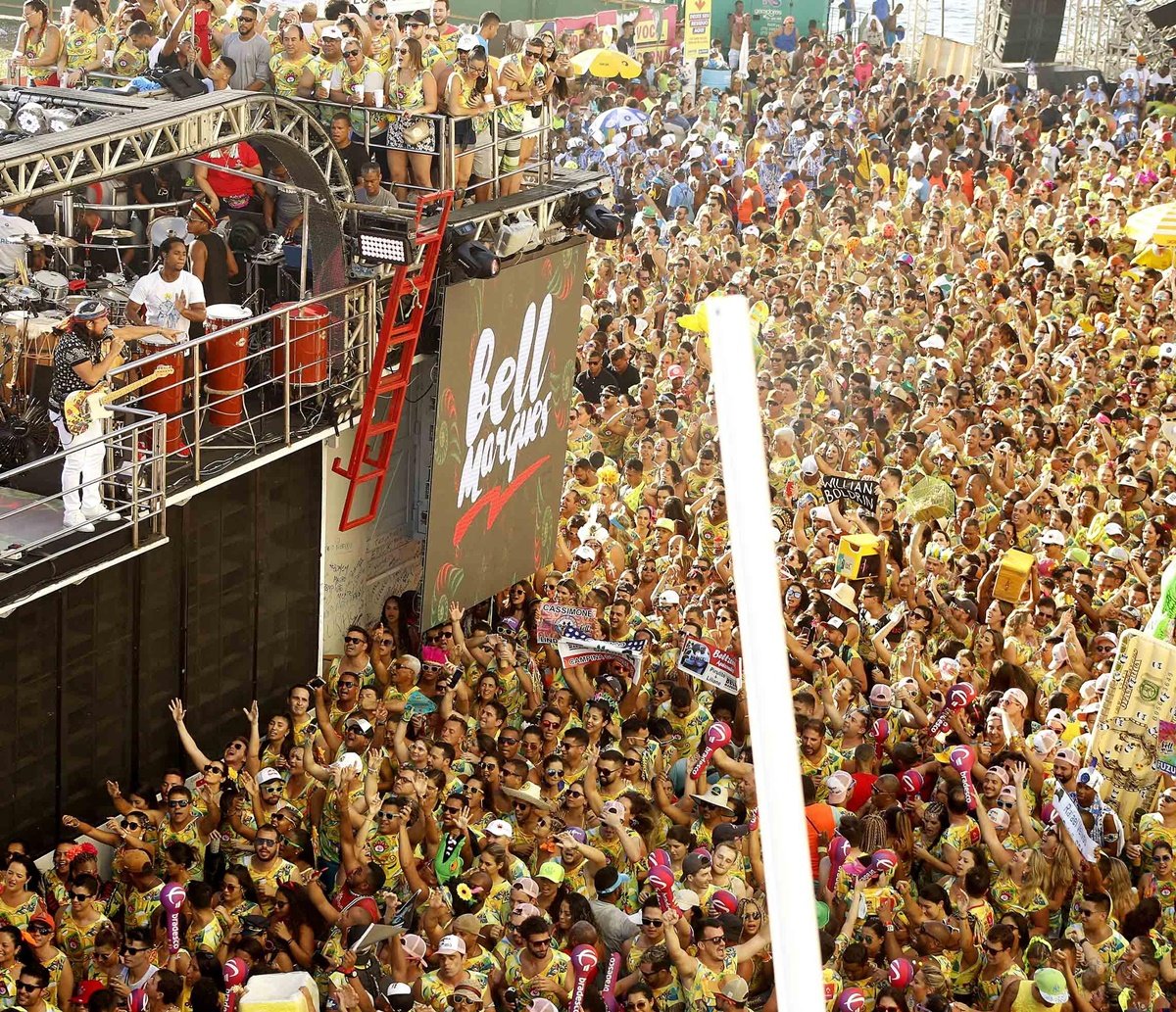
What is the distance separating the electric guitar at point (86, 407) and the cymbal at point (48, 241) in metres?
2.43

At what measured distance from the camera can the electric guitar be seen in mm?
9398

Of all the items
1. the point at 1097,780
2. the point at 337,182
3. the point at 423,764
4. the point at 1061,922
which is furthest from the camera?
the point at 337,182

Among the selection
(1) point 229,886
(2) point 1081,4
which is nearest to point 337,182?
(1) point 229,886

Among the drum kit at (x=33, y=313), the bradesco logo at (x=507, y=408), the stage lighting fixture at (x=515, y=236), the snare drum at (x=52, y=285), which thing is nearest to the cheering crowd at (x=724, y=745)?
the bradesco logo at (x=507, y=408)

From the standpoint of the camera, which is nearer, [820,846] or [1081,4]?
[820,846]

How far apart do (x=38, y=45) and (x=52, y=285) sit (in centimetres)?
209

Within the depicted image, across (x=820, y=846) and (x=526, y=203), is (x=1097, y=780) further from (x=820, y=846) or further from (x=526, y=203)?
(x=526, y=203)

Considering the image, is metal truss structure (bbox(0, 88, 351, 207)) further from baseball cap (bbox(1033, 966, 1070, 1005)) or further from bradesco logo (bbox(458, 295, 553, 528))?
baseball cap (bbox(1033, 966, 1070, 1005))

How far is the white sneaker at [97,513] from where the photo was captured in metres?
9.67

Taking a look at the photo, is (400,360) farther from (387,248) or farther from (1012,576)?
(1012,576)

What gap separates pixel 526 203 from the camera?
12703 millimetres

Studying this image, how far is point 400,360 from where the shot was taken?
1202 cm

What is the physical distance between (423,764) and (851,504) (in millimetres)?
4390

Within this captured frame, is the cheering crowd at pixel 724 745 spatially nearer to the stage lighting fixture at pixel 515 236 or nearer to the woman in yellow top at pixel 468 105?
the stage lighting fixture at pixel 515 236
